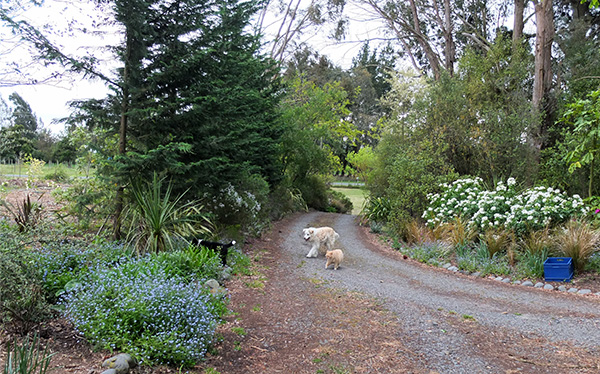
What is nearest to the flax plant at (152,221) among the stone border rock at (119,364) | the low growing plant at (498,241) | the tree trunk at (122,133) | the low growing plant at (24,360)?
the tree trunk at (122,133)

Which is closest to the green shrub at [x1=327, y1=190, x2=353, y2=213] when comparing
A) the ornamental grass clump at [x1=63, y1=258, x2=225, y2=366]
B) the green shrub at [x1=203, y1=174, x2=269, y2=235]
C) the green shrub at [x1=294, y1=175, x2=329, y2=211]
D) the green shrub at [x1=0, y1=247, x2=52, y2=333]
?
the green shrub at [x1=294, y1=175, x2=329, y2=211]

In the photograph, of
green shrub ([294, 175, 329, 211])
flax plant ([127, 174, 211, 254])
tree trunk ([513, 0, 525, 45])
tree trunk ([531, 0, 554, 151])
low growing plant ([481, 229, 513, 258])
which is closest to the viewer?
flax plant ([127, 174, 211, 254])

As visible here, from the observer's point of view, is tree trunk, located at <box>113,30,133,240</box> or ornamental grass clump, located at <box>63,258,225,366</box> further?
tree trunk, located at <box>113,30,133,240</box>

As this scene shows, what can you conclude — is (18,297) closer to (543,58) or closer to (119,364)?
(119,364)

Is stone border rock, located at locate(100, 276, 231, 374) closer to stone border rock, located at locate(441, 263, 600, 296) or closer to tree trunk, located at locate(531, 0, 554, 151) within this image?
stone border rock, located at locate(441, 263, 600, 296)

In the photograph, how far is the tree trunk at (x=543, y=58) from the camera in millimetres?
9945

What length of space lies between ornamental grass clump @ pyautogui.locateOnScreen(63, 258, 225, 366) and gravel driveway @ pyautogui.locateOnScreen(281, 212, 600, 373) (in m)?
2.03

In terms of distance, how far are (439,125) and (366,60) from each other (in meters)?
32.3

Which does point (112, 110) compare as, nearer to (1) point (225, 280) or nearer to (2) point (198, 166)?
(2) point (198, 166)

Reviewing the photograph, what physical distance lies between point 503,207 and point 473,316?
3.64 metres

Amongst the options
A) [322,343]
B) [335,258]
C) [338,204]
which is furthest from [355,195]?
[322,343]

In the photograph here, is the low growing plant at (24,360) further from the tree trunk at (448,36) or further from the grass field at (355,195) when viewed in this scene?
the grass field at (355,195)

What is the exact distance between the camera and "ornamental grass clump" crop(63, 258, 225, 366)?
308cm

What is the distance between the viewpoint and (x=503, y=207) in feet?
24.9
